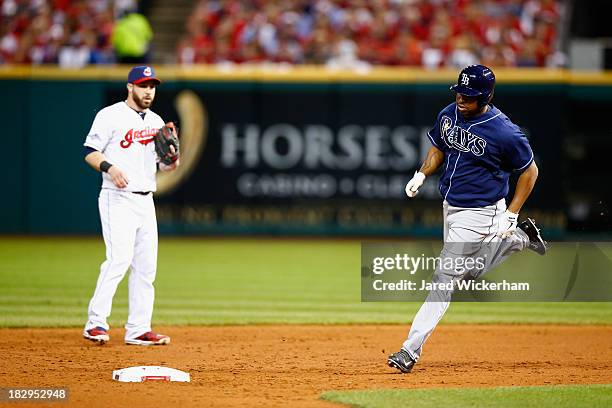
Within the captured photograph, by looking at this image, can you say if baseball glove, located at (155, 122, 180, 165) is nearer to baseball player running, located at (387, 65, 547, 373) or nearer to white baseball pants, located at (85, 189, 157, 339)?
white baseball pants, located at (85, 189, 157, 339)

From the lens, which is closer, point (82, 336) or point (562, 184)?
point (82, 336)

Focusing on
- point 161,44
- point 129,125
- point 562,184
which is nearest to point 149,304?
point 129,125

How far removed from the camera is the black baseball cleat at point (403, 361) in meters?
7.59

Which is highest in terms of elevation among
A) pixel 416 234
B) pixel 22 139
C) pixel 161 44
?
pixel 161 44

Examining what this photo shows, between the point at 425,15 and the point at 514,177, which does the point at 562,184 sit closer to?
the point at 514,177

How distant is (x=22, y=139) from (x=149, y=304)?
404 inches

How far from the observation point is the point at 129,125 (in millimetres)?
8914

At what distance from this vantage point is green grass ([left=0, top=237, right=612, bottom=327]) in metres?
11.2

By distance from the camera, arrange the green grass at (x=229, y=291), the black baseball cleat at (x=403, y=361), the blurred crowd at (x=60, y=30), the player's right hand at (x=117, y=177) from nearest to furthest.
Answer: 1. the black baseball cleat at (x=403, y=361)
2. the player's right hand at (x=117, y=177)
3. the green grass at (x=229, y=291)
4. the blurred crowd at (x=60, y=30)

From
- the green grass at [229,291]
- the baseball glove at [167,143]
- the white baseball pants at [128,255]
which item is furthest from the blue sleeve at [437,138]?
the green grass at [229,291]

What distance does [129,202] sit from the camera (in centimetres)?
891

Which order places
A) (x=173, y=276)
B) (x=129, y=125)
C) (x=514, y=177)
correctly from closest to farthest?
(x=129, y=125) → (x=173, y=276) → (x=514, y=177)

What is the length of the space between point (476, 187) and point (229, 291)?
19.7 ft

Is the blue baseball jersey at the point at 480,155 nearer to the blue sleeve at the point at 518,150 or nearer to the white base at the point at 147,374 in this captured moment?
the blue sleeve at the point at 518,150
